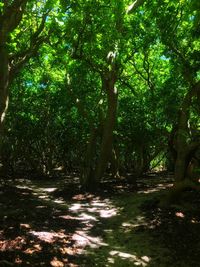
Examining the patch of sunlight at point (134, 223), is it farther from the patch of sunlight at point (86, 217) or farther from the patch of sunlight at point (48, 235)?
the patch of sunlight at point (48, 235)

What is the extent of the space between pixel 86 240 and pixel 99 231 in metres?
1.13

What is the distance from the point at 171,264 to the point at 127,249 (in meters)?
1.36

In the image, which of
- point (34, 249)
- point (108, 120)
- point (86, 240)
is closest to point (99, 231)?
point (86, 240)

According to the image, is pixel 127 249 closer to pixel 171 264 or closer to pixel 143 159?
pixel 171 264

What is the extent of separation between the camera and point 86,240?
10.2m

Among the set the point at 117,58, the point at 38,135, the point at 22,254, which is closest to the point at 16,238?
the point at 22,254

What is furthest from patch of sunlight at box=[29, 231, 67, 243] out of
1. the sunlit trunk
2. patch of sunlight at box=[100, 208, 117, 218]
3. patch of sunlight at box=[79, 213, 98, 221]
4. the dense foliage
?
patch of sunlight at box=[100, 208, 117, 218]

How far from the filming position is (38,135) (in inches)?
1042

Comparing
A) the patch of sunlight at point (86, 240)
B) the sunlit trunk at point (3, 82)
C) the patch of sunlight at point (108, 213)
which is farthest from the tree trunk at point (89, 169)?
the sunlit trunk at point (3, 82)

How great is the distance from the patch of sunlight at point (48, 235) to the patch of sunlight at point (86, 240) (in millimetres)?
385

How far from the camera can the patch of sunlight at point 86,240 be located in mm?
9828

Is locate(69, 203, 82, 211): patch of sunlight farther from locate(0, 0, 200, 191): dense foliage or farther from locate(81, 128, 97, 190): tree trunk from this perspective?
locate(0, 0, 200, 191): dense foliage

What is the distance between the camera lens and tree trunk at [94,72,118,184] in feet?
59.4

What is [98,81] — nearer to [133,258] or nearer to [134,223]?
[134,223]
